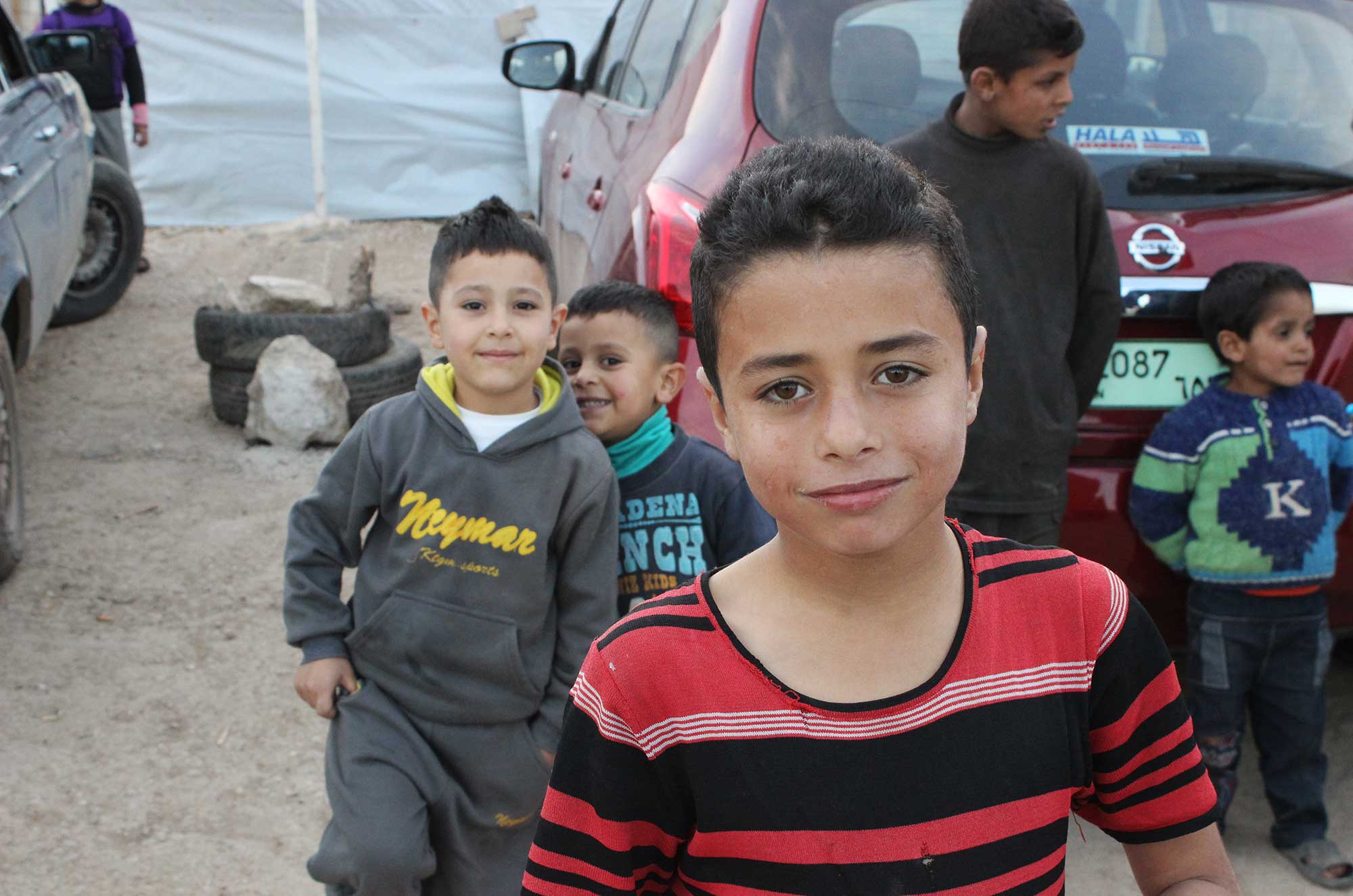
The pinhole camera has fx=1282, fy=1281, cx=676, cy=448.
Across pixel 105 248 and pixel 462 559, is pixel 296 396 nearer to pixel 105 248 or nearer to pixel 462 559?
pixel 105 248

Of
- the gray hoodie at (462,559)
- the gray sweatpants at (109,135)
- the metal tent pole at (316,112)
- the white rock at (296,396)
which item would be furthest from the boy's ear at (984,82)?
the metal tent pole at (316,112)

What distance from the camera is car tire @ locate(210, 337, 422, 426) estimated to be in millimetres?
6129

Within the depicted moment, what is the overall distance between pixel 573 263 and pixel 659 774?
290cm

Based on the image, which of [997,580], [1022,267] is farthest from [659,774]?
[1022,267]

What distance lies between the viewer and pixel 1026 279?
276 cm

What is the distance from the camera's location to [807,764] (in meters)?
1.24

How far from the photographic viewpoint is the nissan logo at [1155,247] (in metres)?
2.99

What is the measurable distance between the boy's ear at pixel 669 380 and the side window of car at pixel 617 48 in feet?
8.21

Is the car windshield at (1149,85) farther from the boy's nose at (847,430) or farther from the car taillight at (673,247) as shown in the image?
the boy's nose at (847,430)

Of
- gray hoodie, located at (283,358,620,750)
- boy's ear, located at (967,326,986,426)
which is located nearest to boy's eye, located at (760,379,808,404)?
boy's ear, located at (967,326,986,426)

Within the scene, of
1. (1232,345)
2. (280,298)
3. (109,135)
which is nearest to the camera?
(1232,345)

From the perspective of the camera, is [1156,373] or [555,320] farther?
[1156,373]

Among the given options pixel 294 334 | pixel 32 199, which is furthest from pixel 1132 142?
pixel 32 199

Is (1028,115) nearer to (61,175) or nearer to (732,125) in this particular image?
(732,125)
